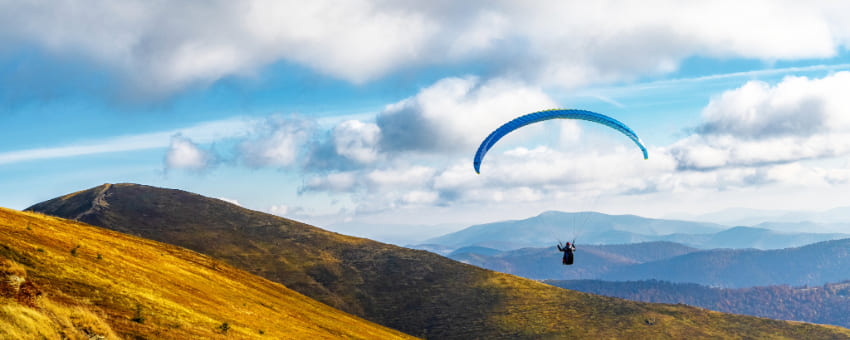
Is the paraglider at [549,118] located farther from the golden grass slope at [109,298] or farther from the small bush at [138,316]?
the small bush at [138,316]

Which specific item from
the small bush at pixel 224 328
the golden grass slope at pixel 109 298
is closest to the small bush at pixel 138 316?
the golden grass slope at pixel 109 298

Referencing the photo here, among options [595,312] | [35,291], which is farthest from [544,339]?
[35,291]

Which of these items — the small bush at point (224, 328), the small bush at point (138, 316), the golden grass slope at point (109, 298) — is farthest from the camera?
the small bush at point (224, 328)

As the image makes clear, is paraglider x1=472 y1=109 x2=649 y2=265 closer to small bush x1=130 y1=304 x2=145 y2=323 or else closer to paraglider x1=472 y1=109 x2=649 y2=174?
paraglider x1=472 y1=109 x2=649 y2=174

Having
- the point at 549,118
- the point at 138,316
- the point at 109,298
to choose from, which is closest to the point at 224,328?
the point at 138,316

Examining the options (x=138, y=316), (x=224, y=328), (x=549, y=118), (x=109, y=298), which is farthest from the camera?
(x=549, y=118)

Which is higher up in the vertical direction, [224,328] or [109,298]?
[109,298]

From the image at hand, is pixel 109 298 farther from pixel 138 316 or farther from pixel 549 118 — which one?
pixel 549 118
